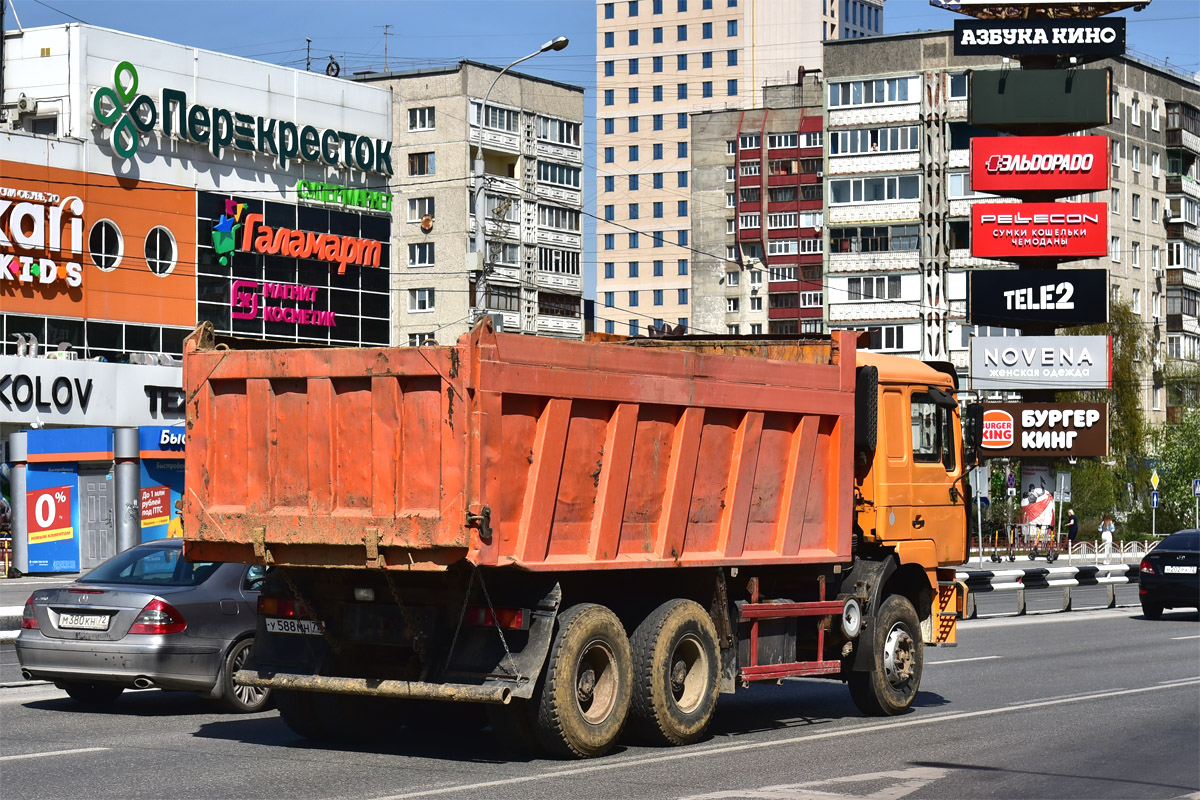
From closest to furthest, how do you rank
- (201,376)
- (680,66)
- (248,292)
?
(201,376), (248,292), (680,66)

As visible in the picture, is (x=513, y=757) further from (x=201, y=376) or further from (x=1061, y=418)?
(x=1061, y=418)

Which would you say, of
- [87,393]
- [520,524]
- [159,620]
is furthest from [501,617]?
[87,393]

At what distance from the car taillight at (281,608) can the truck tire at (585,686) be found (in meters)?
1.77

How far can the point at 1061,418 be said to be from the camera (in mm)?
69625

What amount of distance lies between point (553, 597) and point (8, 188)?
140 feet

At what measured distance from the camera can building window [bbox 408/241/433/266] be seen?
9644 cm

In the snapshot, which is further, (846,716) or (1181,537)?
(1181,537)

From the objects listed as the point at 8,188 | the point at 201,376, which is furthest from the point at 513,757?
the point at 8,188

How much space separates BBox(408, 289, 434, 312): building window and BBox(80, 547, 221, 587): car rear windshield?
3241 inches

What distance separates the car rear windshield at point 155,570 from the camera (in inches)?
532

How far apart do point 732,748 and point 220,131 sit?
49.3 metres

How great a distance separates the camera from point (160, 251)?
5578cm

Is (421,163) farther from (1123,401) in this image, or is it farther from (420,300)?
(1123,401)

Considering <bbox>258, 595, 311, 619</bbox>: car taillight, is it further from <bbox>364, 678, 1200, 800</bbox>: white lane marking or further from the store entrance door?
the store entrance door
